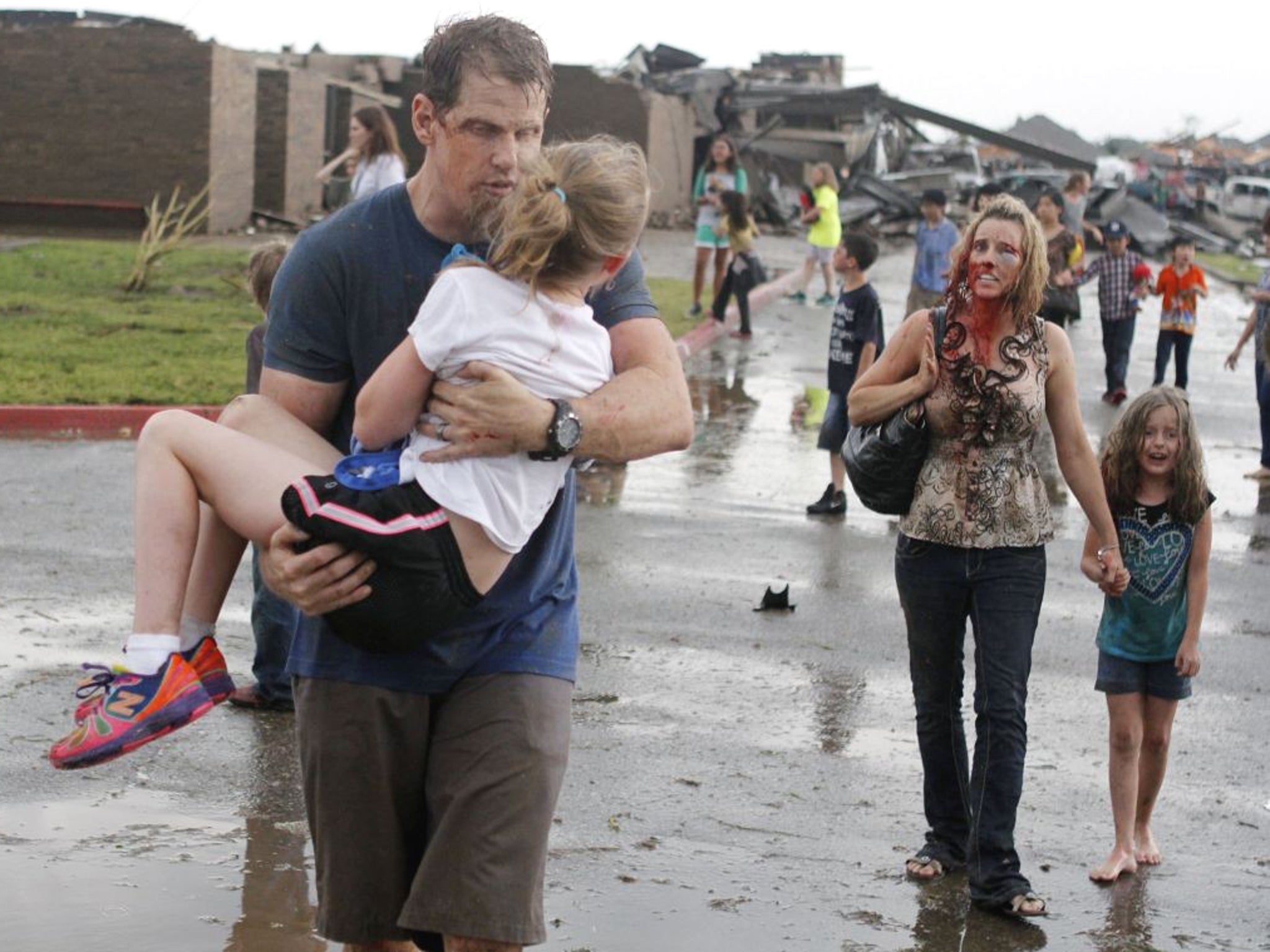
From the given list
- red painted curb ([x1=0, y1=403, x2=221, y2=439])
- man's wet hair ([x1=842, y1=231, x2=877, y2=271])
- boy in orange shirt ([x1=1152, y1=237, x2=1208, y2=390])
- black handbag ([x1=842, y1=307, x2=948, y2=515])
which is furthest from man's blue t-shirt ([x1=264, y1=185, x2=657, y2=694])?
boy in orange shirt ([x1=1152, y1=237, x2=1208, y2=390])

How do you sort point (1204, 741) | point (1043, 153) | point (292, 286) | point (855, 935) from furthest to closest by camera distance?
point (1043, 153)
point (1204, 741)
point (855, 935)
point (292, 286)

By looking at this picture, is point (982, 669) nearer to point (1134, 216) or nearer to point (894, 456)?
point (894, 456)

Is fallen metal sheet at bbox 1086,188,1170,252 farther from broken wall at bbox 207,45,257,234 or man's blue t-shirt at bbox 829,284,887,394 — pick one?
man's blue t-shirt at bbox 829,284,887,394

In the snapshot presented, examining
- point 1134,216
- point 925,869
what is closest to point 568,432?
point 925,869

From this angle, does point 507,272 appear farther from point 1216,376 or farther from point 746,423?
point 1216,376

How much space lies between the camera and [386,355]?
11.3 feet

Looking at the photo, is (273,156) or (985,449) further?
(273,156)

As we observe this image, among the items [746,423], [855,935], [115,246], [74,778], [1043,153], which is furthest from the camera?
[1043,153]

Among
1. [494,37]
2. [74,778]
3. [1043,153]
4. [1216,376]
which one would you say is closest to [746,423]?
[1216,376]

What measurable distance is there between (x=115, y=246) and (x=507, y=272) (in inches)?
897

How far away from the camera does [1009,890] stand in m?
5.10

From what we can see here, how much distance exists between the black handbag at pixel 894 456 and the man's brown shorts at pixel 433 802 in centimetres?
212

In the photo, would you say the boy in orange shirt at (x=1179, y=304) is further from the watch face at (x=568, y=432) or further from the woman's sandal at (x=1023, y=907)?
the watch face at (x=568, y=432)

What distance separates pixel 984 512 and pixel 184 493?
2634 mm
